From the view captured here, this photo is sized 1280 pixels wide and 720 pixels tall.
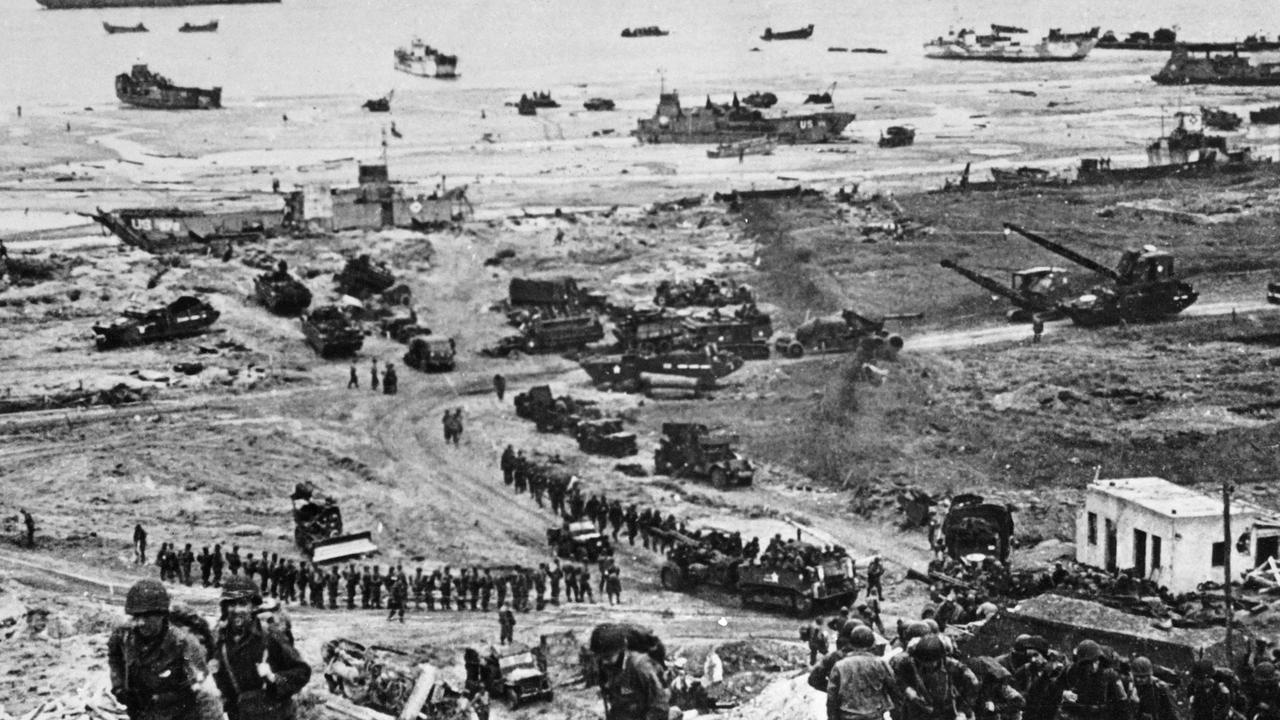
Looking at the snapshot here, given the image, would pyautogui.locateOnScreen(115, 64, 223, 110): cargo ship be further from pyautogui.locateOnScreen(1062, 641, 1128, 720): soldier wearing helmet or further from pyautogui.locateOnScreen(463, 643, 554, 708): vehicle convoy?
pyautogui.locateOnScreen(1062, 641, 1128, 720): soldier wearing helmet

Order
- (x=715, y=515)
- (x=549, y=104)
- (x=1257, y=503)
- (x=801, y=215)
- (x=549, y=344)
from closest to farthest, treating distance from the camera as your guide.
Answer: (x=1257, y=503)
(x=715, y=515)
(x=549, y=344)
(x=801, y=215)
(x=549, y=104)

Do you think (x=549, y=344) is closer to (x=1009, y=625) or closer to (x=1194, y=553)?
(x=1194, y=553)

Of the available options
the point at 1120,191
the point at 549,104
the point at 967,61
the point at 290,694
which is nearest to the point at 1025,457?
the point at 290,694

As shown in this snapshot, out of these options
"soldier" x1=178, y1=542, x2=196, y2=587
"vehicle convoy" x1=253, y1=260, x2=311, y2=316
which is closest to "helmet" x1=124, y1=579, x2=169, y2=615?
"soldier" x1=178, y1=542, x2=196, y2=587

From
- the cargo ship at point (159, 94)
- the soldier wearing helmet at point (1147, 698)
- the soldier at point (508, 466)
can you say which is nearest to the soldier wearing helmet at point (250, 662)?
the soldier wearing helmet at point (1147, 698)

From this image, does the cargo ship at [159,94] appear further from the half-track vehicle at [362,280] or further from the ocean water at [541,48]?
the half-track vehicle at [362,280]

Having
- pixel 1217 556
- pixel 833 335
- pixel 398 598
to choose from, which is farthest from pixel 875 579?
pixel 833 335

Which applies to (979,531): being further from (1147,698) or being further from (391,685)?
(1147,698)
